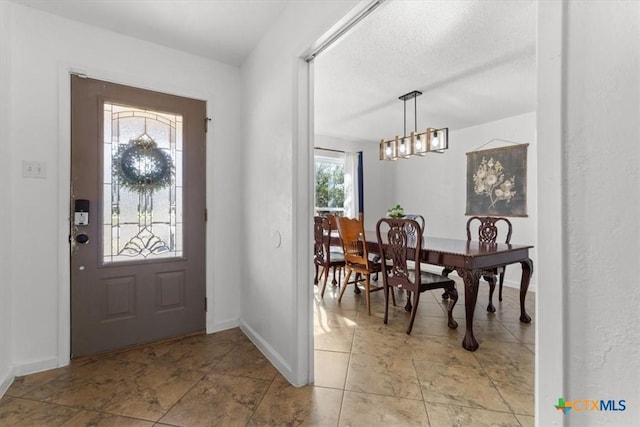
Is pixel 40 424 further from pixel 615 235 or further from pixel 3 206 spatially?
pixel 615 235

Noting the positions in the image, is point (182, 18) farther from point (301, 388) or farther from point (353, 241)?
point (301, 388)

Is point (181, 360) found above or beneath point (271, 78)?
beneath

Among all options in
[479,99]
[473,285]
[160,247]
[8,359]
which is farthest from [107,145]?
[479,99]

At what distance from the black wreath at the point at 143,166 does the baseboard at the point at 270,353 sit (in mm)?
1436

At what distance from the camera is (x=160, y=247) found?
8.02 feet

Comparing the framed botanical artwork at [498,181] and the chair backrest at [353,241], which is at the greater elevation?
the framed botanical artwork at [498,181]

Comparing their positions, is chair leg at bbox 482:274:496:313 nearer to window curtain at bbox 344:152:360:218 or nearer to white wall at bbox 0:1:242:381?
window curtain at bbox 344:152:360:218

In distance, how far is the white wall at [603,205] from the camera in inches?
24.4

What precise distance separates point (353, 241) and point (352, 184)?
2.55 m

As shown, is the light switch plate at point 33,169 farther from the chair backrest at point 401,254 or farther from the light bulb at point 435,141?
the light bulb at point 435,141

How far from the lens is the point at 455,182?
16.2ft

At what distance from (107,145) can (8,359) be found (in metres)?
1.54

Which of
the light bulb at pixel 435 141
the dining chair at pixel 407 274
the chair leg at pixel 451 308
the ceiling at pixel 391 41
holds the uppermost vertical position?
the ceiling at pixel 391 41

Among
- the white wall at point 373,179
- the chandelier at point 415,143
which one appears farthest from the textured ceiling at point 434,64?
the white wall at point 373,179
